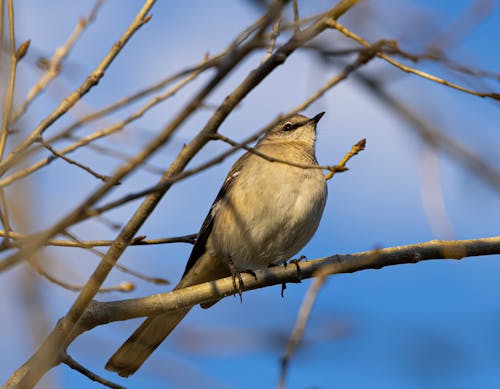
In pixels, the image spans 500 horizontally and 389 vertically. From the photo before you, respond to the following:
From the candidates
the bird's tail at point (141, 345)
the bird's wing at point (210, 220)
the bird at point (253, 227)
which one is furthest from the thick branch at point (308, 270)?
the bird's wing at point (210, 220)

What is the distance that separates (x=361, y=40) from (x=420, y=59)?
0.61 meters

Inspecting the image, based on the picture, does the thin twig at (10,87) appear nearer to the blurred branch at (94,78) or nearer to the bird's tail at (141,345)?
the blurred branch at (94,78)

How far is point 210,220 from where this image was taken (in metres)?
7.71

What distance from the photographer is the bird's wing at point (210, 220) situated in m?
7.56

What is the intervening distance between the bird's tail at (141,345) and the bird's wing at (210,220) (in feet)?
2.35

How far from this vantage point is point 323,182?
7410mm

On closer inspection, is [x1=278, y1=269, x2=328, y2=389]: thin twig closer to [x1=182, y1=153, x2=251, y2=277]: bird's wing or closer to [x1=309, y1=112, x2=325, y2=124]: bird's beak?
[x1=182, y1=153, x2=251, y2=277]: bird's wing

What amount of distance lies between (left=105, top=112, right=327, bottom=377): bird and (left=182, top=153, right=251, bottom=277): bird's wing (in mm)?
11

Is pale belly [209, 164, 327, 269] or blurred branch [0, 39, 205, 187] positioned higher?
pale belly [209, 164, 327, 269]

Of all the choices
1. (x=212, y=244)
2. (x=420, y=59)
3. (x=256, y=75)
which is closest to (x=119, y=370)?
(x=212, y=244)

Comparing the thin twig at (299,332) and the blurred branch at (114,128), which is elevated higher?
the blurred branch at (114,128)

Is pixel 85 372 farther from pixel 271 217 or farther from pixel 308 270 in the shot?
pixel 271 217

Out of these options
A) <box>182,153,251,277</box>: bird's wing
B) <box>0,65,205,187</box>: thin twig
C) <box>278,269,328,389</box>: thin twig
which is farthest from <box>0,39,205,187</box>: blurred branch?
<box>182,153,251,277</box>: bird's wing

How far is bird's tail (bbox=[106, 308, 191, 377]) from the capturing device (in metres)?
6.41
